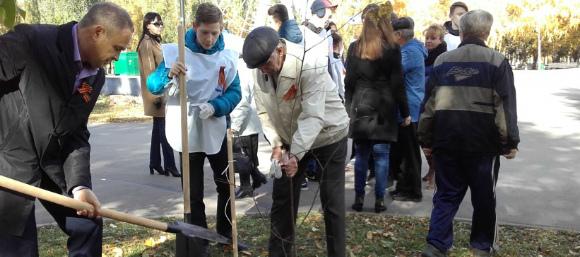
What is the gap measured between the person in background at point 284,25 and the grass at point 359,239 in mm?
1620

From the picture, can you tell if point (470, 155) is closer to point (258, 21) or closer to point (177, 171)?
point (258, 21)

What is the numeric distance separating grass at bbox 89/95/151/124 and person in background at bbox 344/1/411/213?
8.83 metres

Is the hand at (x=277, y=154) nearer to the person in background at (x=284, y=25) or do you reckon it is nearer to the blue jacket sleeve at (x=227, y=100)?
the blue jacket sleeve at (x=227, y=100)

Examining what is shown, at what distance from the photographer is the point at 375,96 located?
4.98 metres

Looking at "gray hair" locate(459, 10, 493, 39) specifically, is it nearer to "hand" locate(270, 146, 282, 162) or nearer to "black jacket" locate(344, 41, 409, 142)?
"black jacket" locate(344, 41, 409, 142)

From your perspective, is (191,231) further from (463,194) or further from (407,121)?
(407,121)

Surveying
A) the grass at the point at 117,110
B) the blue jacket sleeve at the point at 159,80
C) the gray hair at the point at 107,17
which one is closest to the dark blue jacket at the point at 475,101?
the blue jacket sleeve at the point at 159,80

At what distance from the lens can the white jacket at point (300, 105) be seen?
3188 mm

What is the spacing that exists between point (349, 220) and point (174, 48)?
2251 millimetres

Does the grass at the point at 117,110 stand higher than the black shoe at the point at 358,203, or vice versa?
the grass at the point at 117,110

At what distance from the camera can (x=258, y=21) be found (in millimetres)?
5488

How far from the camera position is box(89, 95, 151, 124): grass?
13.2 metres

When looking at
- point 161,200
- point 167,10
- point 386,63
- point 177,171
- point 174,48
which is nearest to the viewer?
point 174,48

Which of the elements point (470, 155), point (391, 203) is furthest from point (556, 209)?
point (470, 155)
